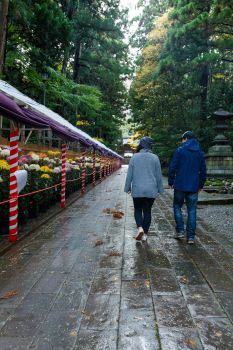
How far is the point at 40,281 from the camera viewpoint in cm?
445

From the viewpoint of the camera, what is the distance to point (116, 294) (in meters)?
3.95

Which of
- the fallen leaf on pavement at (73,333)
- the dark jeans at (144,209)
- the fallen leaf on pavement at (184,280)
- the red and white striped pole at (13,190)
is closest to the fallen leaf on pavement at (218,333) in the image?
the fallen leaf on pavement at (73,333)

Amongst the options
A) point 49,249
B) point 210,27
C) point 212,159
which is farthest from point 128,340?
point 210,27

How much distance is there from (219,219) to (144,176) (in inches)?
152

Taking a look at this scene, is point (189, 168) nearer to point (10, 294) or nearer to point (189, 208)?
point (189, 208)

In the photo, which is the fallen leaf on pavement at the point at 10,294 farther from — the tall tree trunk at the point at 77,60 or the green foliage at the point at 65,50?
the tall tree trunk at the point at 77,60

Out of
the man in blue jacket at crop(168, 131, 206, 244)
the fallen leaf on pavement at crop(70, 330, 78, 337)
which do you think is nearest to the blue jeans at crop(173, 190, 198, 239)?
the man in blue jacket at crop(168, 131, 206, 244)

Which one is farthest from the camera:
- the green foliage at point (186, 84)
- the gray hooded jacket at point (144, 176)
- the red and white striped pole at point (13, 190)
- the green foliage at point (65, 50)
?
the green foliage at point (186, 84)

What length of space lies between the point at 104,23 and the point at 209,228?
73.9ft

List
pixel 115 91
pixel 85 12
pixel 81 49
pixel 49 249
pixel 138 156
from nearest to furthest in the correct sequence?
pixel 49 249 < pixel 138 156 < pixel 85 12 < pixel 81 49 < pixel 115 91

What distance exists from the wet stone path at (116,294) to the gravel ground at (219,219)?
656mm

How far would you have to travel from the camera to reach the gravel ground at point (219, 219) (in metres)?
7.71

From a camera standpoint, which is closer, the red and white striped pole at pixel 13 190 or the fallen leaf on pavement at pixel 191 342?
the fallen leaf on pavement at pixel 191 342

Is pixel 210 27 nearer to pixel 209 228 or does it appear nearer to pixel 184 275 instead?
pixel 209 228
